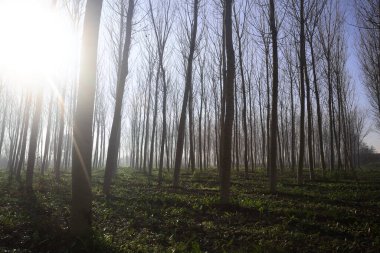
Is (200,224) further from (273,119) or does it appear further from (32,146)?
(32,146)

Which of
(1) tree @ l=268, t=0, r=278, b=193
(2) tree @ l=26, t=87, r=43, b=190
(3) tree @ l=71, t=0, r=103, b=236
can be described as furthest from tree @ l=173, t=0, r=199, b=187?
(3) tree @ l=71, t=0, r=103, b=236

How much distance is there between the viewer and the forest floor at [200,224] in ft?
16.3

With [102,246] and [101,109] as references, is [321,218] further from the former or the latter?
[101,109]

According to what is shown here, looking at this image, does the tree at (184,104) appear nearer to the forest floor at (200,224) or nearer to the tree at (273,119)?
the forest floor at (200,224)

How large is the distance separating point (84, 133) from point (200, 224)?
10.5 feet

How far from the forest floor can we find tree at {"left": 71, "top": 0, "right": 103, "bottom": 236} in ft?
1.27

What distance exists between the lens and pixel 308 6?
14219mm

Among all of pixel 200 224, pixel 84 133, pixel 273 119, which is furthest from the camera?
pixel 273 119

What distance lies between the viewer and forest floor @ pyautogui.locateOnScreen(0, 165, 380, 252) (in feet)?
16.3

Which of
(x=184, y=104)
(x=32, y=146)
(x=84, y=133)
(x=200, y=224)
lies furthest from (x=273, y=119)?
(x=32, y=146)

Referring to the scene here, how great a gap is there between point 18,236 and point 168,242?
2961mm

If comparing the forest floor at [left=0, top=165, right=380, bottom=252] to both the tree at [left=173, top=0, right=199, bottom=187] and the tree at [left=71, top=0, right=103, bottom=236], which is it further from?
the tree at [left=173, top=0, right=199, bottom=187]

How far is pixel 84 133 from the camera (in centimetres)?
535

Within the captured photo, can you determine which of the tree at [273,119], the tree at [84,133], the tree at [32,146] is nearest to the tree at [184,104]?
the tree at [273,119]
